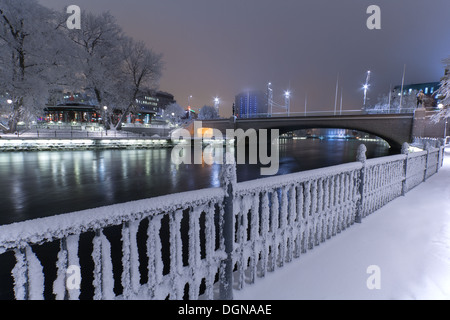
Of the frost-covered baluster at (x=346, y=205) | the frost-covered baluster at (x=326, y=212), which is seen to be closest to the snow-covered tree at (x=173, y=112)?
the frost-covered baluster at (x=346, y=205)

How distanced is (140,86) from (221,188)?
148ft

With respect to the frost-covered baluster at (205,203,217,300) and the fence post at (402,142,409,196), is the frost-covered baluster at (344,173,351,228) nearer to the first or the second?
the frost-covered baluster at (205,203,217,300)

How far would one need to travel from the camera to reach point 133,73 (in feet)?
137

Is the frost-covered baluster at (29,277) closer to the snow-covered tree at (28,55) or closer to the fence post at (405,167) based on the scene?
the fence post at (405,167)

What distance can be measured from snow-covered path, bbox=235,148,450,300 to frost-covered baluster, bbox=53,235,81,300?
6.10 feet

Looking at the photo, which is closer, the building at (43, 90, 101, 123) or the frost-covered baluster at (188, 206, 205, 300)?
the frost-covered baluster at (188, 206, 205, 300)

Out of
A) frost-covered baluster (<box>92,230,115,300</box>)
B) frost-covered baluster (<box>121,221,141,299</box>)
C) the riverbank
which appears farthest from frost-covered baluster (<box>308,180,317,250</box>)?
the riverbank

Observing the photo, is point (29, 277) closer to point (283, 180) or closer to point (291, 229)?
point (283, 180)

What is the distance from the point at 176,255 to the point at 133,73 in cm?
4560

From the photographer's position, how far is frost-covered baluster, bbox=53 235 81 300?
167 cm

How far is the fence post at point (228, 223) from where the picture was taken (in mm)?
2564
